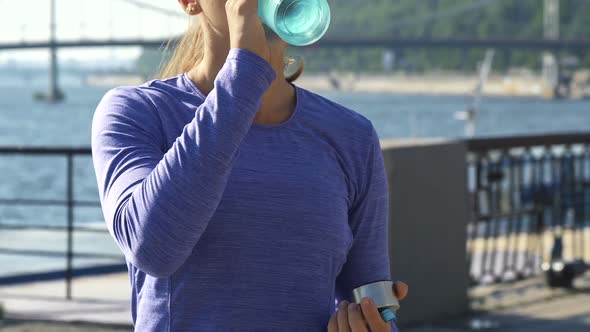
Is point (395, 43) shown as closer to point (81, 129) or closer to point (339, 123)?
point (81, 129)

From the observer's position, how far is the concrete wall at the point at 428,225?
4.68m

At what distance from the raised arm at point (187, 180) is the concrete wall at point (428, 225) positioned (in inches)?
138

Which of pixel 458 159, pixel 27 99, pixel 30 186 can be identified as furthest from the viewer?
pixel 27 99

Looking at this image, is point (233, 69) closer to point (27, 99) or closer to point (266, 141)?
point (266, 141)

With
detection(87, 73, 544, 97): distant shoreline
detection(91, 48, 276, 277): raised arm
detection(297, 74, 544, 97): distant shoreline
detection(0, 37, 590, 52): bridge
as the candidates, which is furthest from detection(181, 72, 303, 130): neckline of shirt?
detection(297, 74, 544, 97): distant shoreline

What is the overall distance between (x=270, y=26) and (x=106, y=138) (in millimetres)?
242

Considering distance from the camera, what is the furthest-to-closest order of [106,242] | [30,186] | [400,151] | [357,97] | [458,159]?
1. [357,97]
2. [30,186]
3. [106,242]
4. [458,159]
5. [400,151]

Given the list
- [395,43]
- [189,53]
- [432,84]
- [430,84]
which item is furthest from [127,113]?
[430,84]

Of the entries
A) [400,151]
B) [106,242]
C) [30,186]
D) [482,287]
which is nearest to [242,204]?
[400,151]

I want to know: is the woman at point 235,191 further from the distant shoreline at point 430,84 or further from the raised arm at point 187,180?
the distant shoreline at point 430,84

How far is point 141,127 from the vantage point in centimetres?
120

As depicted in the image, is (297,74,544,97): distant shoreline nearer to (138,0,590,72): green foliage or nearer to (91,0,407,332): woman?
(138,0,590,72): green foliage

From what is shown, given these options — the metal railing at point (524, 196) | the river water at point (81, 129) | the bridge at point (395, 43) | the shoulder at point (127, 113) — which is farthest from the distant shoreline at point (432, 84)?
the shoulder at point (127, 113)

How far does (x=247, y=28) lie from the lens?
108cm
